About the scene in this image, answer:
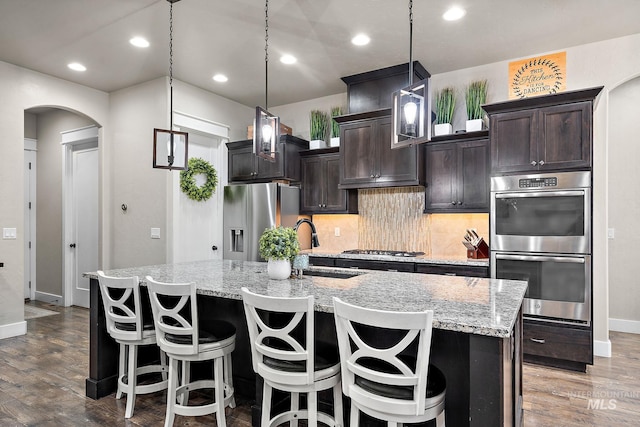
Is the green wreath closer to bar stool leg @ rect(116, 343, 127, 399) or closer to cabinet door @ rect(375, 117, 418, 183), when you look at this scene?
cabinet door @ rect(375, 117, 418, 183)

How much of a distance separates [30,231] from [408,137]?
22.0 ft

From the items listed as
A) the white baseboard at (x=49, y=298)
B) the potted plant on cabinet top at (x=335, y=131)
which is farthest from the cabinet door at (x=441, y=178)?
the white baseboard at (x=49, y=298)

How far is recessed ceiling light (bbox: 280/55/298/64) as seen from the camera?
4.14m

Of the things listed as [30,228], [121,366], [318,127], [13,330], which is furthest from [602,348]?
[30,228]

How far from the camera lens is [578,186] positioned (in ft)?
11.1

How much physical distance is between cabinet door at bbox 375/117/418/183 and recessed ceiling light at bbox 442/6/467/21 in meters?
1.28

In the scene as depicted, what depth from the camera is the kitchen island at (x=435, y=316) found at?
1541 millimetres

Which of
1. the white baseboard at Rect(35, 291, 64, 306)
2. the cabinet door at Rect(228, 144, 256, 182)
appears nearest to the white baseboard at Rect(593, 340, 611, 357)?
the cabinet door at Rect(228, 144, 256, 182)

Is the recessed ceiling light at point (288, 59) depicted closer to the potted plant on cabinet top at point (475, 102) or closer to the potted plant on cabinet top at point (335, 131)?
the potted plant on cabinet top at point (335, 131)

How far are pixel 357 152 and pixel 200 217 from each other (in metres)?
2.27

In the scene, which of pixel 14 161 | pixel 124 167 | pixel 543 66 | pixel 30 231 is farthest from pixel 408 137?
pixel 30 231

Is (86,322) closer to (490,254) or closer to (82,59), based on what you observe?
(82,59)

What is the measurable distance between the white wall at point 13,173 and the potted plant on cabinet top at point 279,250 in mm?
3614

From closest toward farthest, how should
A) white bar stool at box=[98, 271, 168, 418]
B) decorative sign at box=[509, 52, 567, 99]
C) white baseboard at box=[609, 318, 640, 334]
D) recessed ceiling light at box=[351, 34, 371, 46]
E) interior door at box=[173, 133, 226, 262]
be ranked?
white bar stool at box=[98, 271, 168, 418], recessed ceiling light at box=[351, 34, 371, 46], decorative sign at box=[509, 52, 567, 99], white baseboard at box=[609, 318, 640, 334], interior door at box=[173, 133, 226, 262]
